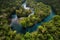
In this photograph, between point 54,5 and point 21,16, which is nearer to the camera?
point 21,16

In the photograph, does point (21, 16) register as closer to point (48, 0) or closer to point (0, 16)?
point (0, 16)

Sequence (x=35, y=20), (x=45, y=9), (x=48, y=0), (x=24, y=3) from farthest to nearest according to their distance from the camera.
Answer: (x=24, y=3)
(x=48, y=0)
(x=45, y=9)
(x=35, y=20)

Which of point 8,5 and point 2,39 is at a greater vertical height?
point 8,5

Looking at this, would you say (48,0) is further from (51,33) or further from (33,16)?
(51,33)

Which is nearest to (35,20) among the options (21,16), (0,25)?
(21,16)

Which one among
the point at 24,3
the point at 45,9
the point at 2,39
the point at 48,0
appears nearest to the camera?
the point at 2,39

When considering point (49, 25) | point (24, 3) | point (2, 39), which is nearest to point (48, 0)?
point (24, 3)
